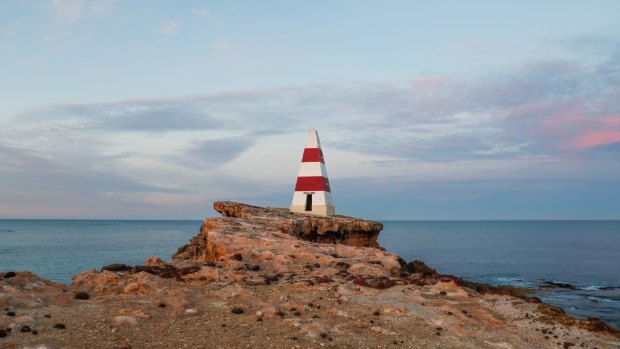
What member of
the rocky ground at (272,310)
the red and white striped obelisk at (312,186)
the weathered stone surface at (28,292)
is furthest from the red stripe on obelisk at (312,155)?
the weathered stone surface at (28,292)

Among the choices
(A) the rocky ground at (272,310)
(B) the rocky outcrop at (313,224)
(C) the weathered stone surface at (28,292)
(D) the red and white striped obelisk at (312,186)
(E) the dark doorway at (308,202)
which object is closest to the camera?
(A) the rocky ground at (272,310)

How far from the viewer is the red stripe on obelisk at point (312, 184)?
4403 cm

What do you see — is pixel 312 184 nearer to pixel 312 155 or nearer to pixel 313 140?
pixel 312 155

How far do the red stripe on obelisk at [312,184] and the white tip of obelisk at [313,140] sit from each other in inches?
118

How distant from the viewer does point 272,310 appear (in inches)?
707

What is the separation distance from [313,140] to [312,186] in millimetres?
4326

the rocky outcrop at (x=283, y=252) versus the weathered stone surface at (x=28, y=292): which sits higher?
the rocky outcrop at (x=283, y=252)

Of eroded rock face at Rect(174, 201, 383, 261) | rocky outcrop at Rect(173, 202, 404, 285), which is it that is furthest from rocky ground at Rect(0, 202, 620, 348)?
eroded rock face at Rect(174, 201, 383, 261)

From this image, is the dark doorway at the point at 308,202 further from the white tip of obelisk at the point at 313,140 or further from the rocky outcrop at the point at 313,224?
the white tip of obelisk at the point at 313,140

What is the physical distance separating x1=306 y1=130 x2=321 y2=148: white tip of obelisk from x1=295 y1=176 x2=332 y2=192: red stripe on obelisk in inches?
118

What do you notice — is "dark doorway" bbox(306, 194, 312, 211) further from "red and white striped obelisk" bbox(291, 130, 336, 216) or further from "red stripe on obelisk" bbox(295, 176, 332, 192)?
"red stripe on obelisk" bbox(295, 176, 332, 192)

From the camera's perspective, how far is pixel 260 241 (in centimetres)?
2972

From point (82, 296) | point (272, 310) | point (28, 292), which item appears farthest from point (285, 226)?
point (28, 292)

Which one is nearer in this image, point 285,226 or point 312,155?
point 285,226
